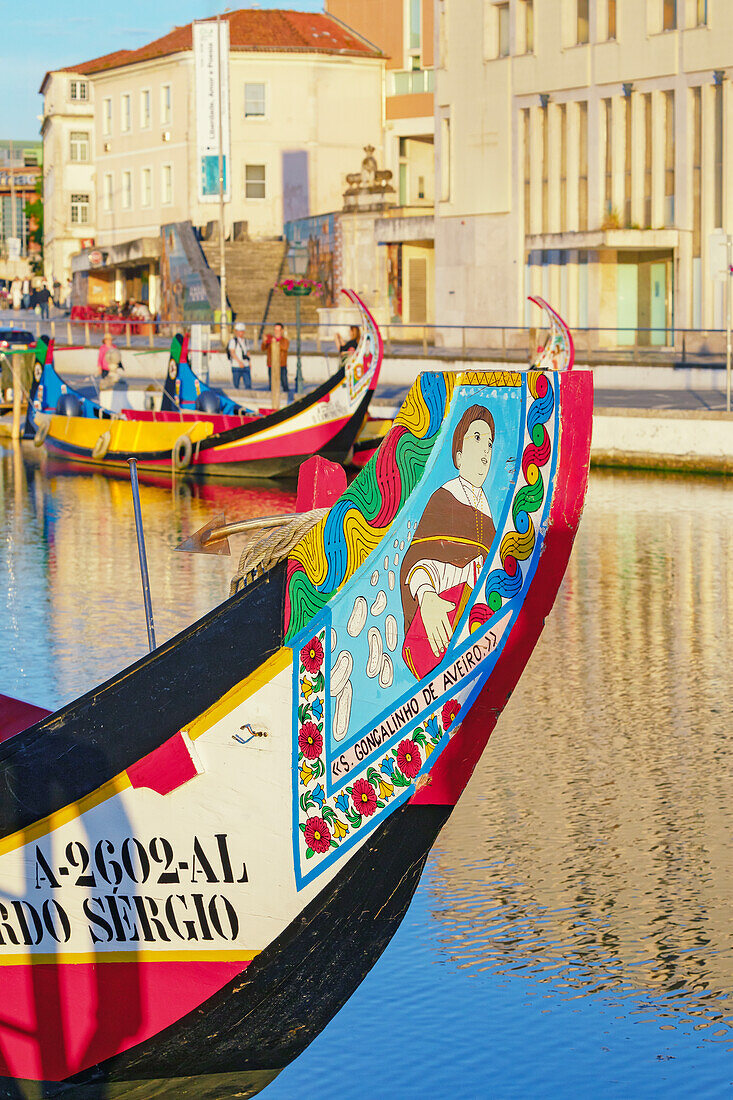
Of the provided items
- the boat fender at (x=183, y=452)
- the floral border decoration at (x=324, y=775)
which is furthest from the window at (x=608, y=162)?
the floral border decoration at (x=324, y=775)

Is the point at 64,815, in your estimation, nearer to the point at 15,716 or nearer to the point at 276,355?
the point at 15,716

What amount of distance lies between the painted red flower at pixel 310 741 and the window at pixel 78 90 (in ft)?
295

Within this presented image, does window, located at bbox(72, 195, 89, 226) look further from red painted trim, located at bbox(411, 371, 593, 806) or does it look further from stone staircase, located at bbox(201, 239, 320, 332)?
red painted trim, located at bbox(411, 371, 593, 806)

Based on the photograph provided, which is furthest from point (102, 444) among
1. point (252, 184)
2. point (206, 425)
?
point (252, 184)

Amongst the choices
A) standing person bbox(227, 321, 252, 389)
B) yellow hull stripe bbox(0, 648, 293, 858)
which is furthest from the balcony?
yellow hull stripe bbox(0, 648, 293, 858)

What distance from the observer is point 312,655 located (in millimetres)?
5074

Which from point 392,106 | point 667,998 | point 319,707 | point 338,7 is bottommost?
point 667,998

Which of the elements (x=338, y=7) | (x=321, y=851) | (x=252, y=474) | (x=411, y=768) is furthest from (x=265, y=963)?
(x=338, y=7)

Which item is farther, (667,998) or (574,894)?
(574,894)

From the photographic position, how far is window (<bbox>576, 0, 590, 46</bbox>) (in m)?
43.4

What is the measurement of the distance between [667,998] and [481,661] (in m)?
1.92

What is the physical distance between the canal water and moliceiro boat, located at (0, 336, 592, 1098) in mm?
626

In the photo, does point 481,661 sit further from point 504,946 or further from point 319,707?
point 504,946

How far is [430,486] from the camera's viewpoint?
5031 millimetres
